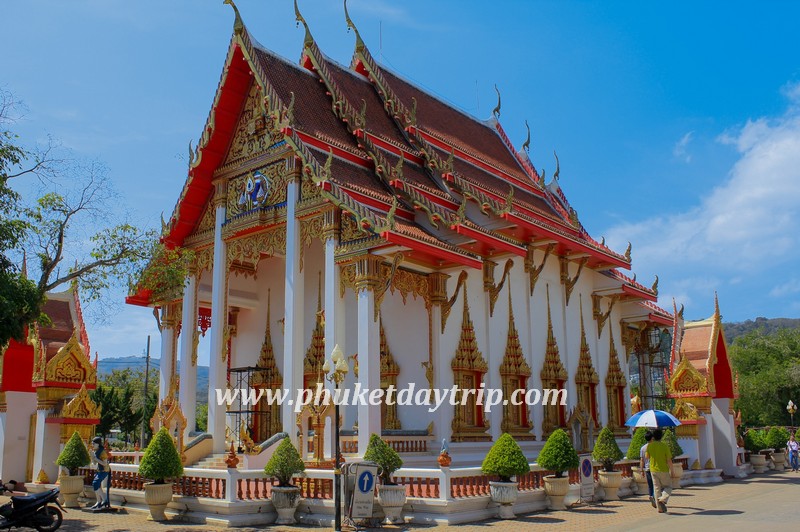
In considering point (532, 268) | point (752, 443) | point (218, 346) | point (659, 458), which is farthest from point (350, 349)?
point (752, 443)

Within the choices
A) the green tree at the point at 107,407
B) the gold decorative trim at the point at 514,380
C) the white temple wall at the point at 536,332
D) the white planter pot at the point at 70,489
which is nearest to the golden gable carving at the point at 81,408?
the white planter pot at the point at 70,489

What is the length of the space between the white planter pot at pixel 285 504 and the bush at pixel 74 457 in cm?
438

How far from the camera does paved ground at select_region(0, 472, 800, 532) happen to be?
9789mm

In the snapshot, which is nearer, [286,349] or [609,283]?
[286,349]

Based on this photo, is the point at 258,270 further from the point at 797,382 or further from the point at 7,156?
the point at 797,382

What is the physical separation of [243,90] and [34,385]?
702cm

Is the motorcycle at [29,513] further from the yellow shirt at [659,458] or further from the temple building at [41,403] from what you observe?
the yellow shirt at [659,458]

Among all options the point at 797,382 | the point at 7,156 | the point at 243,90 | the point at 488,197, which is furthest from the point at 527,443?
the point at 797,382

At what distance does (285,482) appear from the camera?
10773 mm

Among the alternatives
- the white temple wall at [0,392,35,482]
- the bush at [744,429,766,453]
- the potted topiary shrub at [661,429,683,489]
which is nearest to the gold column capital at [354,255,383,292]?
the potted topiary shrub at [661,429,683,489]

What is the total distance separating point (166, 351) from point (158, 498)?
5.60 metres

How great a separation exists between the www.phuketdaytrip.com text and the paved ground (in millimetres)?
2486

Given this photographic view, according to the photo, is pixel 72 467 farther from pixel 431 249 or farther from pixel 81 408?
pixel 431 249

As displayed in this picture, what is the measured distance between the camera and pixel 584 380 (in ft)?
60.3
